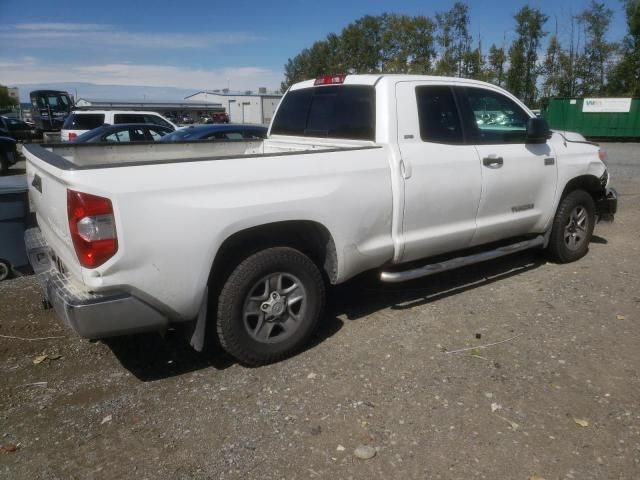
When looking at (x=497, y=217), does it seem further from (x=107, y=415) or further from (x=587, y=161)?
(x=107, y=415)

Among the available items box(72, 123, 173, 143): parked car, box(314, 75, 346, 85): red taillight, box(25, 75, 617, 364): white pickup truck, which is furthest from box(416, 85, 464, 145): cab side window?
box(72, 123, 173, 143): parked car

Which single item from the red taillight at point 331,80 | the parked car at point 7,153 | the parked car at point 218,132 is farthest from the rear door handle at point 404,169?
the parked car at point 7,153

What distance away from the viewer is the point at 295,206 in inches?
137

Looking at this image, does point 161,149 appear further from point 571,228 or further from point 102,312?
point 571,228

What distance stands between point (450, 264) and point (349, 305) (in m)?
0.99

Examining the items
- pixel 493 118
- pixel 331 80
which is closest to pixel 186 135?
pixel 331 80

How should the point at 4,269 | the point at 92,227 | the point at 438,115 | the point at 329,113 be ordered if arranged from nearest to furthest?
the point at 92,227 < the point at 438,115 < the point at 329,113 < the point at 4,269

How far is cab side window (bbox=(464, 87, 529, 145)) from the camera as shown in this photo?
4.68m

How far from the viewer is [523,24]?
128ft

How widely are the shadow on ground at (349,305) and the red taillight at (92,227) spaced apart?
3.42ft

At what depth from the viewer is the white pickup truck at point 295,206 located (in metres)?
2.93

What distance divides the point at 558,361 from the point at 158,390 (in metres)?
2.72

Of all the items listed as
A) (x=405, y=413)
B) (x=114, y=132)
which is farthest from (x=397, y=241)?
(x=114, y=132)

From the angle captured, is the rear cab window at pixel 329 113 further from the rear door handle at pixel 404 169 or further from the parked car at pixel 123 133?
the parked car at pixel 123 133
